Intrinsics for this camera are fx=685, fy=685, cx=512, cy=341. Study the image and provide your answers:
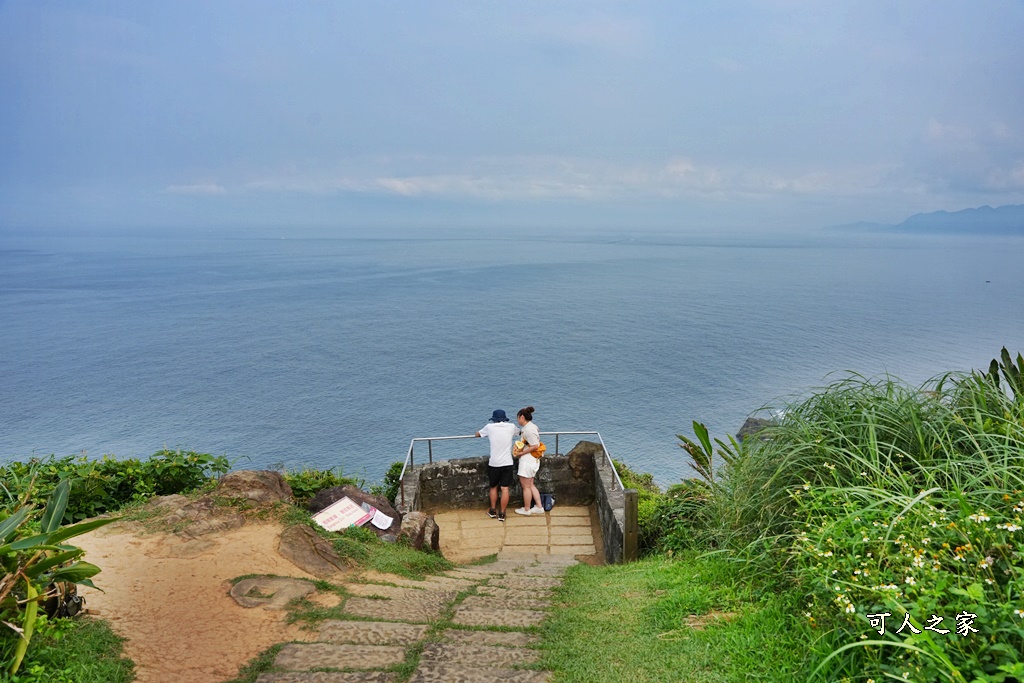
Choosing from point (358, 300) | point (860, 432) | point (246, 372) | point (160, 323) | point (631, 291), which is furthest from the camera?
point (631, 291)

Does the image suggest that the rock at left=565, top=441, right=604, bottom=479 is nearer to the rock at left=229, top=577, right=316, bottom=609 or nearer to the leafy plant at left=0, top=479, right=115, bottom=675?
the rock at left=229, top=577, right=316, bottom=609

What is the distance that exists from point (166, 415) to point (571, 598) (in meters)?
35.9

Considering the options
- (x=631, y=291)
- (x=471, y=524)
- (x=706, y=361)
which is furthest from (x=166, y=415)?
(x=631, y=291)

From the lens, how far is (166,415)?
3669 centimetres

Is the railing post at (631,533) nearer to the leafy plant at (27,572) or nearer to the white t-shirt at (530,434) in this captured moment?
the white t-shirt at (530,434)

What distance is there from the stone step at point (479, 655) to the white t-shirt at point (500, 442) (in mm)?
6274

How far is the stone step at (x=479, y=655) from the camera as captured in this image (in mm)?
4516

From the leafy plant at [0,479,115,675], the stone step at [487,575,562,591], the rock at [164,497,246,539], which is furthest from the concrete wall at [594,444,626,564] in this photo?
the leafy plant at [0,479,115,675]

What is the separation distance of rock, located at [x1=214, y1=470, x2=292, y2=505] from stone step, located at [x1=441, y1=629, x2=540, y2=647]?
3.91 metres

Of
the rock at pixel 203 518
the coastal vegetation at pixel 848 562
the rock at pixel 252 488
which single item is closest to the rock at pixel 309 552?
the rock at pixel 203 518

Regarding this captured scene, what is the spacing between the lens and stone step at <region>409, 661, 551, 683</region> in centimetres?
425

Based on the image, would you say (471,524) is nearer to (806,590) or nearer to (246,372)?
(806,590)

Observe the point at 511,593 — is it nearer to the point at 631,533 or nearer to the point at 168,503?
the point at 631,533

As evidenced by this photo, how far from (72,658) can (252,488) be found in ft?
13.5
